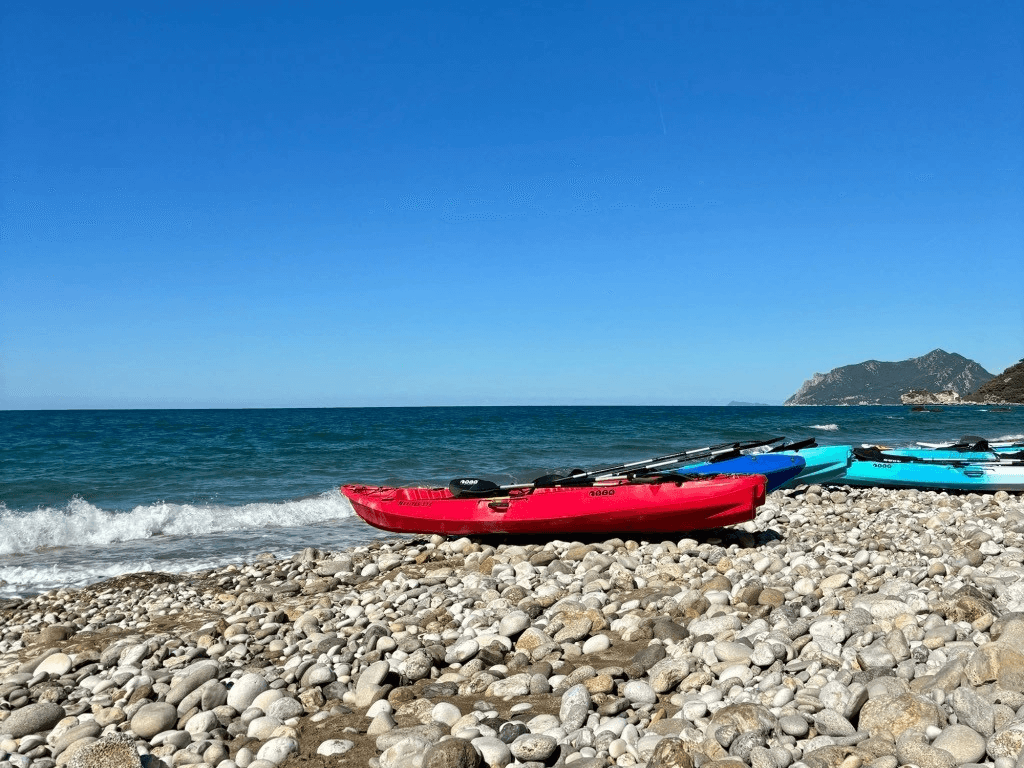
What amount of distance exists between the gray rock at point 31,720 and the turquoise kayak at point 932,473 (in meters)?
16.3

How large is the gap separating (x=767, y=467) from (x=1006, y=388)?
422 feet

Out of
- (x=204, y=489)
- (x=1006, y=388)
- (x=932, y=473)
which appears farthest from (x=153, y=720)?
(x=1006, y=388)

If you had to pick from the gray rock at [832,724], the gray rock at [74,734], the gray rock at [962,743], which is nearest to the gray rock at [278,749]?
the gray rock at [74,734]

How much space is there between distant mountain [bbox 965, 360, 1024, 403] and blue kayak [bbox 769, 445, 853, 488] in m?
121

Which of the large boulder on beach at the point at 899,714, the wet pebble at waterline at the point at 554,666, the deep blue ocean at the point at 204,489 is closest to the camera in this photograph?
the large boulder on beach at the point at 899,714

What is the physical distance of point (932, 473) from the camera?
1653 cm

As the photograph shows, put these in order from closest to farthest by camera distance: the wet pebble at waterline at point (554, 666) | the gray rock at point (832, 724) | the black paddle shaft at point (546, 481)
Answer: the gray rock at point (832, 724)
the wet pebble at waterline at point (554, 666)
the black paddle shaft at point (546, 481)

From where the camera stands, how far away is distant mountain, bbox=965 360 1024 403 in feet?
377

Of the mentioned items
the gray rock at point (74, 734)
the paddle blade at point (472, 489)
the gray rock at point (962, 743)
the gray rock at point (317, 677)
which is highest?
the paddle blade at point (472, 489)

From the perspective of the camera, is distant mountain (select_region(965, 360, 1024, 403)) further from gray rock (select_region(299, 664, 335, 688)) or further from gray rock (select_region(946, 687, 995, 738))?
gray rock (select_region(299, 664, 335, 688))

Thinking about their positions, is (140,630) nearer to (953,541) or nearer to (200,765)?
(200,765)

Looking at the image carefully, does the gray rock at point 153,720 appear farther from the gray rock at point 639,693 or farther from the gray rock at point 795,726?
the gray rock at point 795,726

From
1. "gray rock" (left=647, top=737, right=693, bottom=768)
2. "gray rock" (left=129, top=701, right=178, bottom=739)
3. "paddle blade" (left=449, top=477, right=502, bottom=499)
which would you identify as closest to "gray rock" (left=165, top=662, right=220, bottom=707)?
"gray rock" (left=129, top=701, right=178, bottom=739)

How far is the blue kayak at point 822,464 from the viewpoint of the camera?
52.3 ft
